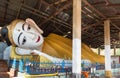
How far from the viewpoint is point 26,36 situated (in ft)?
43.4

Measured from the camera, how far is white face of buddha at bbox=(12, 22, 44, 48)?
12891mm

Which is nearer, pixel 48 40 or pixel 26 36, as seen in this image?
pixel 26 36

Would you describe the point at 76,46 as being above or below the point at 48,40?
below

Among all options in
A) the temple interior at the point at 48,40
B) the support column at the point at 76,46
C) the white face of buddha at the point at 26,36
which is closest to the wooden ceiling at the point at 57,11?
the temple interior at the point at 48,40

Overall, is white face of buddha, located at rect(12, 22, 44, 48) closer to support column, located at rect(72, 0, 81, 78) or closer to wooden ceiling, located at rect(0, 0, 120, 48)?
wooden ceiling, located at rect(0, 0, 120, 48)

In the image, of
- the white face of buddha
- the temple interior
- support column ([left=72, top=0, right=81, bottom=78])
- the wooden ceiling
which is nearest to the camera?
the temple interior

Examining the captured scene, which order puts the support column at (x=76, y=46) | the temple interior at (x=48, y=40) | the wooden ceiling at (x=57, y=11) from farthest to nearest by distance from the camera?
1. the wooden ceiling at (x=57, y=11)
2. the support column at (x=76, y=46)
3. the temple interior at (x=48, y=40)

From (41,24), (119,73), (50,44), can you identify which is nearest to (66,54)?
(50,44)

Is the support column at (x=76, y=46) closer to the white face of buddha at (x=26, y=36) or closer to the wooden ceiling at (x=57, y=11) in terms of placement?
the wooden ceiling at (x=57, y=11)

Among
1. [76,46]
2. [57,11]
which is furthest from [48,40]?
[76,46]

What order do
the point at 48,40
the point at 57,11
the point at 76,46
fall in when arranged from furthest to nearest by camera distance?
1. the point at 48,40
2. the point at 57,11
3. the point at 76,46

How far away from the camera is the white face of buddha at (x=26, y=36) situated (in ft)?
42.3

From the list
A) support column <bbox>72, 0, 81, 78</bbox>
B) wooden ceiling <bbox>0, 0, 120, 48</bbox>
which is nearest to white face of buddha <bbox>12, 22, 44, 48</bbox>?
wooden ceiling <bbox>0, 0, 120, 48</bbox>

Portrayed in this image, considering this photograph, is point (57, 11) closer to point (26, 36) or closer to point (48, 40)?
point (48, 40)
